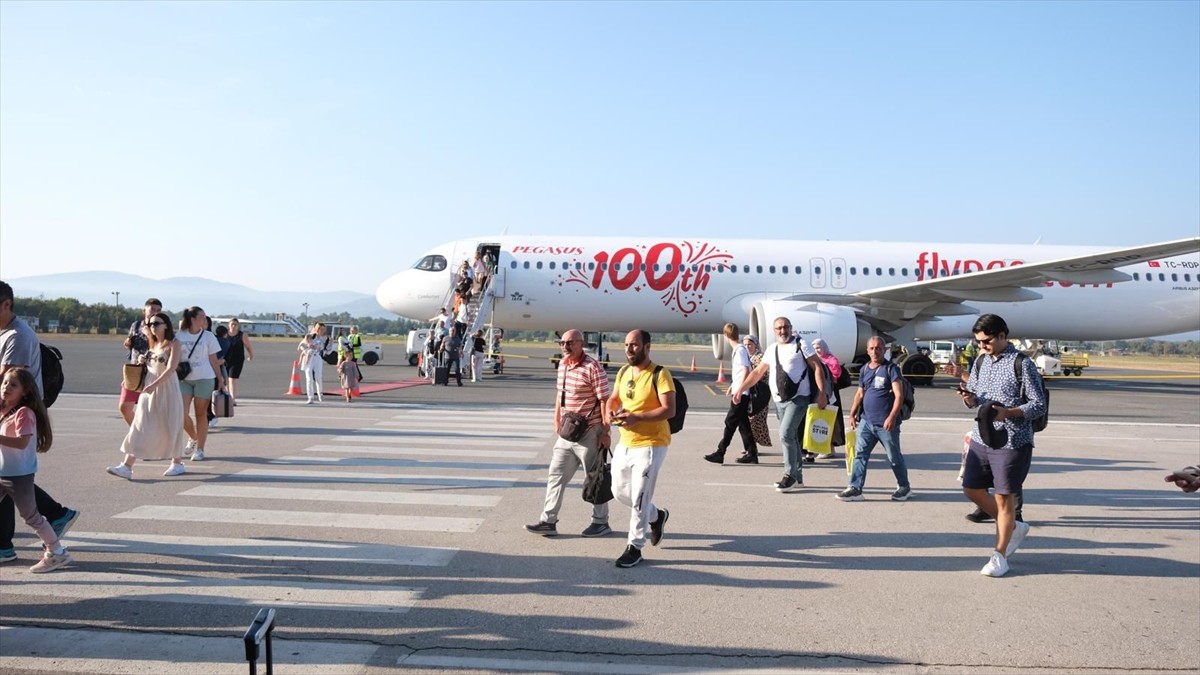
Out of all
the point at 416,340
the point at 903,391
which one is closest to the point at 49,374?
the point at 903,391

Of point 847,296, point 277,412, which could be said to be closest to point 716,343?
point 847,296

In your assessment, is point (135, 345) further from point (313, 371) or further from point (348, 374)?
point (348, 374)

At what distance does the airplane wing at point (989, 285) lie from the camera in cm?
1856

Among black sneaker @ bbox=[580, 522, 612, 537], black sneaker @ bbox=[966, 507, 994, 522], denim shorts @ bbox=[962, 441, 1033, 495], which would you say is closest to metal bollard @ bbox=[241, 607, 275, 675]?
black sneaker @ bbox=[580, 522, 612, 537]

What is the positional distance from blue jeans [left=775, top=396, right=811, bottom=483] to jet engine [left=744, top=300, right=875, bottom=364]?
12122 millimetres

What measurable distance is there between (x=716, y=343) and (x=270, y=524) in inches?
779

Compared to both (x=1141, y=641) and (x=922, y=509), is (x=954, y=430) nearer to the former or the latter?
(x=922, y=509)

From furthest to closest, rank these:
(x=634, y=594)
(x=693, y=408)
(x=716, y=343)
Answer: (x=716, y=343) < (x=693, y=408) < (x=634, y=594)

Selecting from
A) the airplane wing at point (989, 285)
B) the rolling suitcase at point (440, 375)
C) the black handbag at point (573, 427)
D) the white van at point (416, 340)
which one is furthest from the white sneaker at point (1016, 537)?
the white van at point (416, 340)

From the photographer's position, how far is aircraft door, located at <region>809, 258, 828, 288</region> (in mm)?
24156

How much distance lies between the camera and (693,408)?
53.8 ft

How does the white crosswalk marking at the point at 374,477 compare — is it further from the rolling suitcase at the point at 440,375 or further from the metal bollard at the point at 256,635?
the rolling suitcase at the point at 440,375

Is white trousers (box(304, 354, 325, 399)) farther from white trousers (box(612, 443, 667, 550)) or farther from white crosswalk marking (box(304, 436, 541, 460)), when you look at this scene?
white trousers (box(612, 443, 667, 550))

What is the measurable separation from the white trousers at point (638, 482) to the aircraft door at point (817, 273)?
62.4 ft
